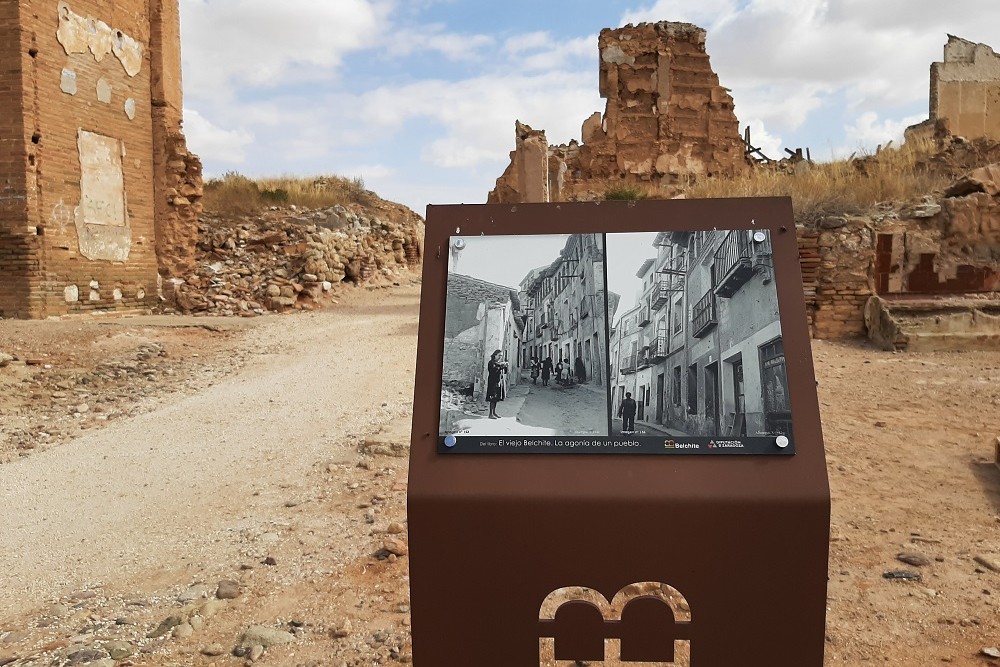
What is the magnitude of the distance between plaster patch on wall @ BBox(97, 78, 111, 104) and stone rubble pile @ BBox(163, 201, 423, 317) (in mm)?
3284

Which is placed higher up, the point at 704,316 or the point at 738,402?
the point at 704,316

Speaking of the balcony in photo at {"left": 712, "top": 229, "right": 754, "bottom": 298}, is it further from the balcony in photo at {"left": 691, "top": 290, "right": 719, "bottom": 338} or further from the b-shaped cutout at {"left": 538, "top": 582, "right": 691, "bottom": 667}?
the b-shaped cutout at {"left": 538, "top": 582, "right": 691, "bottom": 667}

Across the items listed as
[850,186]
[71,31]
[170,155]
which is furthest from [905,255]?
[71,31]

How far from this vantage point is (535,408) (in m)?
2.06

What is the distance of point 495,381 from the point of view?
211 cm

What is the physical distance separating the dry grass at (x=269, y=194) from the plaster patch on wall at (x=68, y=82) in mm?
4616

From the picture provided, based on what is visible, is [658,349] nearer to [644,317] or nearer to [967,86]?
[644,317]

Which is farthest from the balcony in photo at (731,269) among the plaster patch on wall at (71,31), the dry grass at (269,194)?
the dry grass at (269,194)

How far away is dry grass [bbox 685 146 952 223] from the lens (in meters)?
10.5

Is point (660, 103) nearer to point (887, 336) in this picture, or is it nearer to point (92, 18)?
point (887, 336)

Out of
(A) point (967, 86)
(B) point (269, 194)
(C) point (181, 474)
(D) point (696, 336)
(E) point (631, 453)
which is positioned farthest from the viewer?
(A) point (967, 86)

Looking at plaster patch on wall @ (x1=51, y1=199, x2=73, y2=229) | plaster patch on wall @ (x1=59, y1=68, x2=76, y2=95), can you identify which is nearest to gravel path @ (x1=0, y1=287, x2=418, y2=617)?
plaster patch on wall @ (x1=51, y1=199, x2=73, y2=229)

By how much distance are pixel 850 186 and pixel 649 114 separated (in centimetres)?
946

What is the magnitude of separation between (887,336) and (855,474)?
504 centimetres
